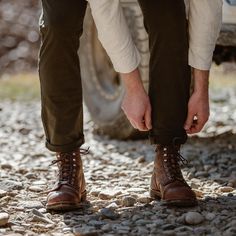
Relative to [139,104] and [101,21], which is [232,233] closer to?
[139,104]

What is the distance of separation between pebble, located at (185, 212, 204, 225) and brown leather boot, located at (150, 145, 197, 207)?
0.14 meters

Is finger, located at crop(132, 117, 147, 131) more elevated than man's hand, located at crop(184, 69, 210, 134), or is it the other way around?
man's hand, located at crop(184, 69, 210, 134)

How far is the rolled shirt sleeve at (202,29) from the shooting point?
2.61m

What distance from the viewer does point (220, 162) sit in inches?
145

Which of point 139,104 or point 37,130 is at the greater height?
point 139,104

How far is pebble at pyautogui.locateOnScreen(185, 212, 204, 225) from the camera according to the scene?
2.50m

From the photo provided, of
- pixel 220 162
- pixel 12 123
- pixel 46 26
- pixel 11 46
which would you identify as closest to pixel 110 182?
pixel 220 162

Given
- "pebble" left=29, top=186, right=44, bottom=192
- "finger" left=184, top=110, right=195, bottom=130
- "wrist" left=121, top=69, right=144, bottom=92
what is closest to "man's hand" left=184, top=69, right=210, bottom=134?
"finger" left=184, top=110, right=195, bottom=130

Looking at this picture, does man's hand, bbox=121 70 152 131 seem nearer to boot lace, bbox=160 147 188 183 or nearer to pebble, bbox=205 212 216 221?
boot lace, bbox=160 147 188 183

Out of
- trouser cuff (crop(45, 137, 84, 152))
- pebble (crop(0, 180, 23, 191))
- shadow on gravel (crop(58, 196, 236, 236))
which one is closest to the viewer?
shadow on gravel (crop(58, 196, 236, 236))

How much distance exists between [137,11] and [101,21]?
1456 millimetres

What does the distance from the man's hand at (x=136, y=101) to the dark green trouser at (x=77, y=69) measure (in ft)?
0.14

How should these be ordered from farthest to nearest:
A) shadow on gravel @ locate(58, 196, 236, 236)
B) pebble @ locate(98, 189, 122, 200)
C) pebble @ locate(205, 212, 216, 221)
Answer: pebble @ locate(98, 189, 122, 200), pebble @ locate(205, 212, 216, 221), shadow on gravel @ locate(58, 196, 236, 236)

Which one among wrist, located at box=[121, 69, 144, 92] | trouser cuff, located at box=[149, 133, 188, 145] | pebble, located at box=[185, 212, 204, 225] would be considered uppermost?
wrist, located at box=[121, 69, 144, 92]
